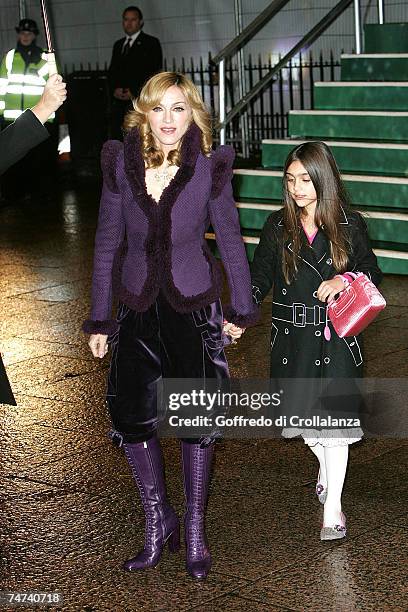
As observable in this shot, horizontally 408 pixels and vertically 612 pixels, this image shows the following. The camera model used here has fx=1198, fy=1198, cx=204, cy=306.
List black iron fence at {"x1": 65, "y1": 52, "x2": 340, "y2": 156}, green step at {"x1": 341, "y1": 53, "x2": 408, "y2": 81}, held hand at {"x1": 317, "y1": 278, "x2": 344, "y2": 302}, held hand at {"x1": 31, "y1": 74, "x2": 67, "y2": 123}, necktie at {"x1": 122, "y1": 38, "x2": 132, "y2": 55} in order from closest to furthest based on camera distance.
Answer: held hand at {"x1": 31, "y1": 74, "x2": 67, "y2": 123}, held hand at {"x1": 317, "y1": 278, "x2": 344, "y2": 302}, green step at {"x1": 341, "y1": 53, "x2": 408, "y2": 81}, necktie at {"x1": 122, "y1": 38, "x2": 132, "y2": 55}, black iron fence at {"x1": 65, "y1": 52, "x2": 340, "y2": 156}

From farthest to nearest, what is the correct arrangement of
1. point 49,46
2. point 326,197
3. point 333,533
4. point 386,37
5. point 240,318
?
point 386,37 < point 326,197 < point 333,533 < point 240,318 < point 49,46

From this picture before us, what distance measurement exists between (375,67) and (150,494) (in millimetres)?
8941

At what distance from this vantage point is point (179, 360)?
179 inches

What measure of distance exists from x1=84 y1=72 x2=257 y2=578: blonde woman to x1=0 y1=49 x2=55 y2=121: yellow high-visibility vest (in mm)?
11905

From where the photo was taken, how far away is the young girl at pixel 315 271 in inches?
193

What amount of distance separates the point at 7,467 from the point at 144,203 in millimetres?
1947

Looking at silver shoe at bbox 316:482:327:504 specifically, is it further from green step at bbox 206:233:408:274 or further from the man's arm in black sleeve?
green step at bbox 206:233:408:274

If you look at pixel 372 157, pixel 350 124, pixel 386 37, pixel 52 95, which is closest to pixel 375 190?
pixel 372 157

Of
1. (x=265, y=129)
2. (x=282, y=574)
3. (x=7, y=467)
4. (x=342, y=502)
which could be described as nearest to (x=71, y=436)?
(x=7, y=467)

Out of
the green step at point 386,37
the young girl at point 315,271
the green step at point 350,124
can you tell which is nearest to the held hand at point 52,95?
the young girl at point 315,271

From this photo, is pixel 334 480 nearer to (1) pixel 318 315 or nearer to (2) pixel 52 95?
(1) pixel 318 315

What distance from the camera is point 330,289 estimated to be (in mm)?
4750

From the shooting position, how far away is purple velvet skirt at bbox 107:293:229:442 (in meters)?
4.54

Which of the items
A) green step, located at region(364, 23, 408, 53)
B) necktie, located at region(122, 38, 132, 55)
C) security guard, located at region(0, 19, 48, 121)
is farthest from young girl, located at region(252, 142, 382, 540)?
security guard, located at region(0, 19, 48, 121)
